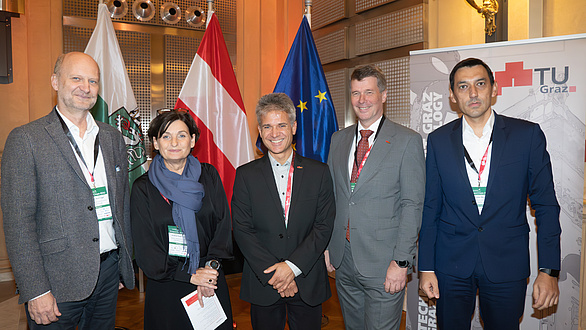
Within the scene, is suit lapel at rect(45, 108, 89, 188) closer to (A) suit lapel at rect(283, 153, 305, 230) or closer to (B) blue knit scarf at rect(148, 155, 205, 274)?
(B) blue knit scarf at rect(148, 155, 205, 274)

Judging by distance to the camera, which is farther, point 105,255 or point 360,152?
point 360,152

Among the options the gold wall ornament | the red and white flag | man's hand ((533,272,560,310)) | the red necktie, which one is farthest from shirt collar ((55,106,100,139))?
the gold wall ornament

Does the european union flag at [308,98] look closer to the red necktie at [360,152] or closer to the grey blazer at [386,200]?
the red necktie at [360,152]

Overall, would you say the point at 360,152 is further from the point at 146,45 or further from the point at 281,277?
the point at 146,45

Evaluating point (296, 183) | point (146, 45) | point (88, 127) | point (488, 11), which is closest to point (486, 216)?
point (296, 183)

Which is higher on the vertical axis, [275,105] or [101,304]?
[275,105]

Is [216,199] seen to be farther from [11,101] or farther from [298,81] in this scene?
[11,101]

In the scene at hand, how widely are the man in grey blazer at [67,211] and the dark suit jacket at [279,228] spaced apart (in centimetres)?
65

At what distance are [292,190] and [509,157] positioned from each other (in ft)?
Result: 3.64

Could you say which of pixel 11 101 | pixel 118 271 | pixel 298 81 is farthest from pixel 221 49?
pixel 11 101

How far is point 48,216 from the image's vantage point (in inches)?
74.4

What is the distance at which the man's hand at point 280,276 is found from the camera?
206 cm

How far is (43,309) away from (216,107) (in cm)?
240

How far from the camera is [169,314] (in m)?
2.08
